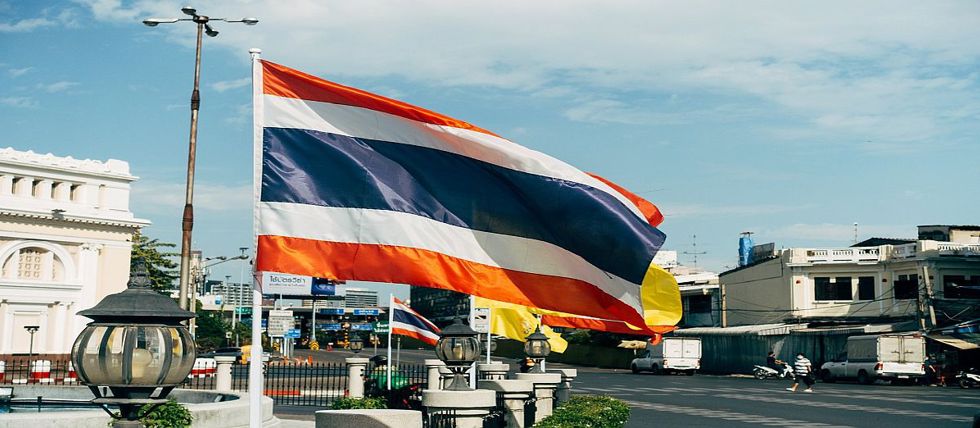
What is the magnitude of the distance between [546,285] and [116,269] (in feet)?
186

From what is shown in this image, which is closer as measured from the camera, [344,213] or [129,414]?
[129,414]

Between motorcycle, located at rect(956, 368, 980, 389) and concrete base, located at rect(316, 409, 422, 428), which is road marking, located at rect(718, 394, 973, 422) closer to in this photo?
motorcycle, located at rect(956, 368, 980, 389)

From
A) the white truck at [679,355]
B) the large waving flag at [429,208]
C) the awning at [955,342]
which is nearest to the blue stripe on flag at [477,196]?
the large waving flag at [429,208]

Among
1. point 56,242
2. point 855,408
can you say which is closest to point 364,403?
point 855,408

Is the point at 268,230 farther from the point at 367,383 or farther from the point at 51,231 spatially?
the point at 51,231

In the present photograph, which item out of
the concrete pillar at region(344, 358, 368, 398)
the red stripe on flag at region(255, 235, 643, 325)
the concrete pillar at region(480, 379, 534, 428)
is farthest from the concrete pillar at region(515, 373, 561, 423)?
the red stripe on flag at region(255, 235, 643, 325)

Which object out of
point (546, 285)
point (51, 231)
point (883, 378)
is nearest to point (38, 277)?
point (51, 231)

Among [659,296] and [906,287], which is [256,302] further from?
[906,287]

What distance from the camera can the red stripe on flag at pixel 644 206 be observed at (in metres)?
9.73

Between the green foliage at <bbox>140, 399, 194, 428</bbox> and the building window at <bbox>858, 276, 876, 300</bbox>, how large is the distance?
54912 millimetres

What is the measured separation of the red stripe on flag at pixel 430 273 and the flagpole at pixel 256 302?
13.4 inches

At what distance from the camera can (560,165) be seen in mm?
9359

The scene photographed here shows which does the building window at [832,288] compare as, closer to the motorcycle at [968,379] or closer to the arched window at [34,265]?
the motorcycle at [968,379]

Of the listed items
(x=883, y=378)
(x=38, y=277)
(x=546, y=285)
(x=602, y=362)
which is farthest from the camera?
(x=602, y=362)
